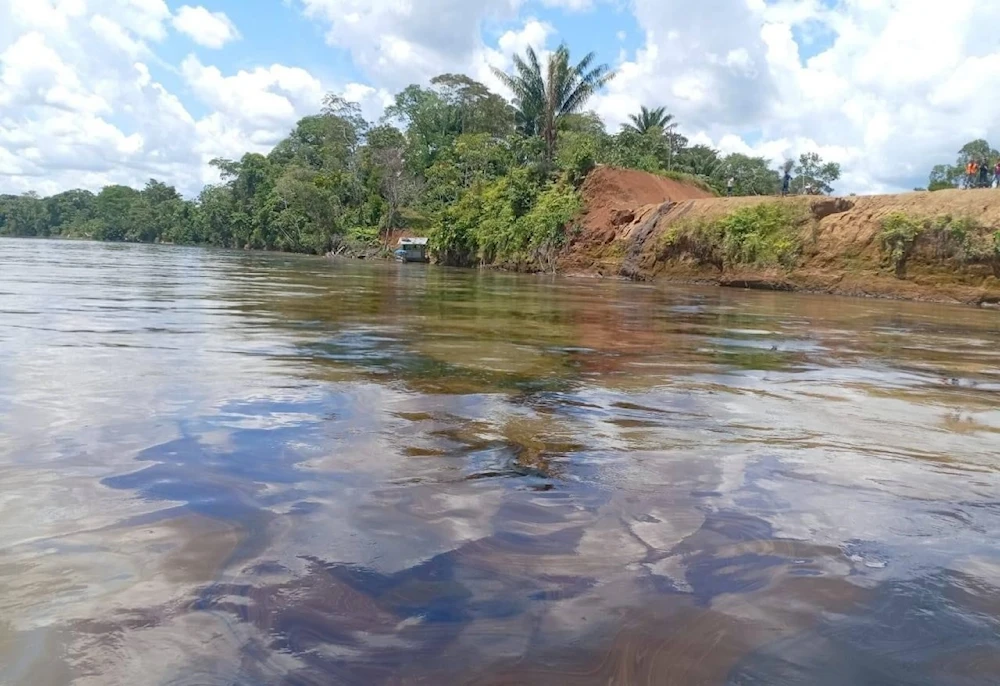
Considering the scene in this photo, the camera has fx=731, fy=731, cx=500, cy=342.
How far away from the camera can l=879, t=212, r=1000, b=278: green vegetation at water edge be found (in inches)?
712

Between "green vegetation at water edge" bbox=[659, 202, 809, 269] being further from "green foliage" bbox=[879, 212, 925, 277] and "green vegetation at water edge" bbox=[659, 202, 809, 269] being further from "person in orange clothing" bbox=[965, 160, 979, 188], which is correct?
"person in orange clothing" bbox=[965, 160, 979, 188]

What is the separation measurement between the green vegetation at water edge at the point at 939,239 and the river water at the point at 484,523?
1511cm

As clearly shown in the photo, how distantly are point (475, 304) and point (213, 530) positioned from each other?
381 inches

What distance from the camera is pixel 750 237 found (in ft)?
74.6

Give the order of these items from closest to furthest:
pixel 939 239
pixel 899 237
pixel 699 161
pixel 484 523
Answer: pixel 484 523 → pixel 939 239 → pixel 899 237 → pixel 699 161

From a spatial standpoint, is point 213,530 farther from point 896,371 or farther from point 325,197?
point 325,197

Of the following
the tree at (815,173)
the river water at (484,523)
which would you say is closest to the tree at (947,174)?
the tree at (815,173)

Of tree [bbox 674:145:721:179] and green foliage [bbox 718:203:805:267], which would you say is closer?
green foliage [bbox 718:203:805:267]

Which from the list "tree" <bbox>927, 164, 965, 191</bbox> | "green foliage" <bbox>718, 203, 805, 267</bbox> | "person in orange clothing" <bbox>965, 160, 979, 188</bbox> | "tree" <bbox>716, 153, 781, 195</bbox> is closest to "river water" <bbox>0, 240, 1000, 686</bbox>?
"green foliage" <bbox>718, 203, 805, 267</bbox>

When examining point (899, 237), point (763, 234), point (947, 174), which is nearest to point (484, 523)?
point (899, 237)

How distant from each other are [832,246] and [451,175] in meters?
31.1

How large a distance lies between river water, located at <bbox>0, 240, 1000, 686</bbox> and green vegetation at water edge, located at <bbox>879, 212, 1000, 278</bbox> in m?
15.1

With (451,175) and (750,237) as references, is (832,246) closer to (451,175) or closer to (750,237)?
(750,237)

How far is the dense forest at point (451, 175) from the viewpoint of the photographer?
33.4 metres
